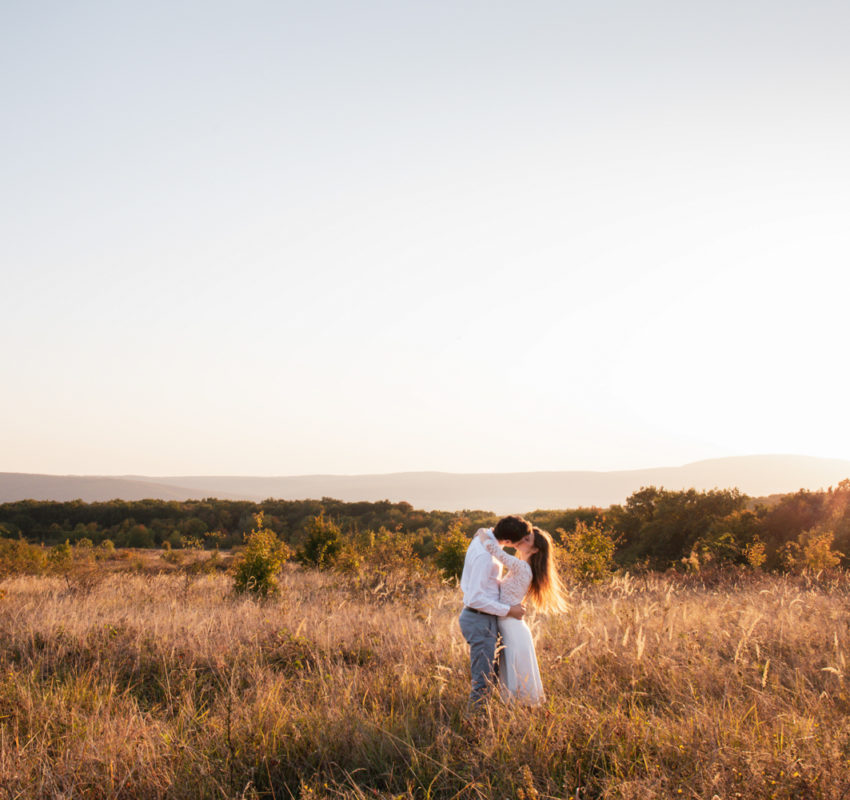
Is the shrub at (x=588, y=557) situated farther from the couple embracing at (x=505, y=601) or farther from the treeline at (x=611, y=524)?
the couple embracing at (x=505, y=601)

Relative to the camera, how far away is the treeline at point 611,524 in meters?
18.3

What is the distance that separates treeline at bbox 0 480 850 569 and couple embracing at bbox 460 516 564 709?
33.4 feet

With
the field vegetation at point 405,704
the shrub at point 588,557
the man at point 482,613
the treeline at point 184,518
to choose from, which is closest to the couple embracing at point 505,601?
the man at point 482,613

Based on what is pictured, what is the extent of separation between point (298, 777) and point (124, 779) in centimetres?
97

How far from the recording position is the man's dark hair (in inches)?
201

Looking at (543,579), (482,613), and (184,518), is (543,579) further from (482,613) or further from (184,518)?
(184,518)

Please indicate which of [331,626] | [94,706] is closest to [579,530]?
[331,626]

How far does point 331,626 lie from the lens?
7.32 metres

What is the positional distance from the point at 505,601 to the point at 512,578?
0.63 ft

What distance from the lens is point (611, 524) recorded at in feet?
93.3

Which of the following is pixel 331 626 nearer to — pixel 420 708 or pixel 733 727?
pixel 420 708

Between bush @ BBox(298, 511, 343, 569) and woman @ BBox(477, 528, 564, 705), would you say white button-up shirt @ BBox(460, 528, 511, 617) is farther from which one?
bush @ BBox(298, 511, 343, 569)

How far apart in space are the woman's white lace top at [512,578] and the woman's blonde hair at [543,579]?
0.83 feet

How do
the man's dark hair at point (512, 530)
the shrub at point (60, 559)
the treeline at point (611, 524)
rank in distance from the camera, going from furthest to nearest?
the shrub at point (60, 559)
the treeline at point (611, 524)
the man's dark hair at point (512, 530)
